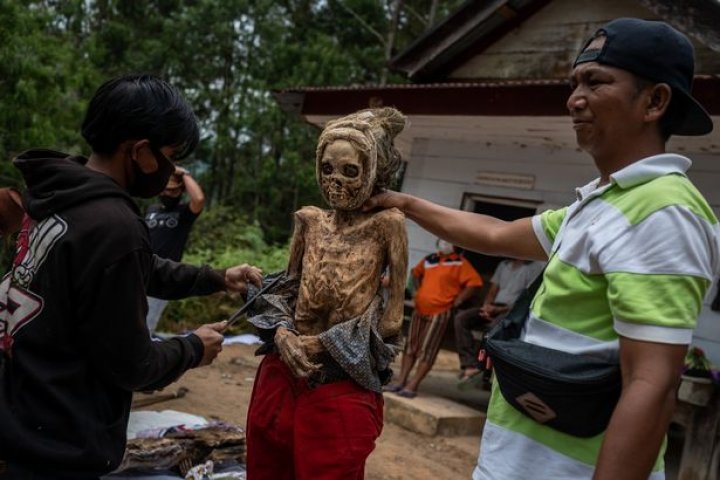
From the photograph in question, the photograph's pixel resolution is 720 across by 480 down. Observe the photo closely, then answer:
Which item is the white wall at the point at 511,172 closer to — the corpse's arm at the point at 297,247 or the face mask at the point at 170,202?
the face mask at the point at 170,202

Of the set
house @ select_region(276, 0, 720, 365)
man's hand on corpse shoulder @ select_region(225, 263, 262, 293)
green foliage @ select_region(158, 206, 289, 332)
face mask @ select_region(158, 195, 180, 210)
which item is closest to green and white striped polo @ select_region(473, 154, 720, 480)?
man's hand on corpse shoulder @ select_region(225, 263, 262, 293)

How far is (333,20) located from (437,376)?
472 inches

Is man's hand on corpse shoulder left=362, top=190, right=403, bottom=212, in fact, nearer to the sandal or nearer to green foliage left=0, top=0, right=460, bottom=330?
the sandal

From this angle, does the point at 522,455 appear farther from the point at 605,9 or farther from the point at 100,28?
the point at 100,28

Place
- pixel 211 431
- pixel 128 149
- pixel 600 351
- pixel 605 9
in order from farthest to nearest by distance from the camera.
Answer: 1. pixel 605 9
2. pixel 211 431
3. pixel 128 149
4. pixel 600 351

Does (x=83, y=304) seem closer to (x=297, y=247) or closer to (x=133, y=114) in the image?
(x=133, y=114)

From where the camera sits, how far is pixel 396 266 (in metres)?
2.59

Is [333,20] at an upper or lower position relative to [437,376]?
upper

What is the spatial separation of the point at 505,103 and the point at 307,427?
3.88 metres

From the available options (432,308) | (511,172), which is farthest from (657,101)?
(511,172)

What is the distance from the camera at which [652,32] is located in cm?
144

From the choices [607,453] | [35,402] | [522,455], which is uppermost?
[607,453]

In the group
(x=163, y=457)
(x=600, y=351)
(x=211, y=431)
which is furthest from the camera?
(x=211, y=431)

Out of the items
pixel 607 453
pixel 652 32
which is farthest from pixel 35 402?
pixel 652 32
